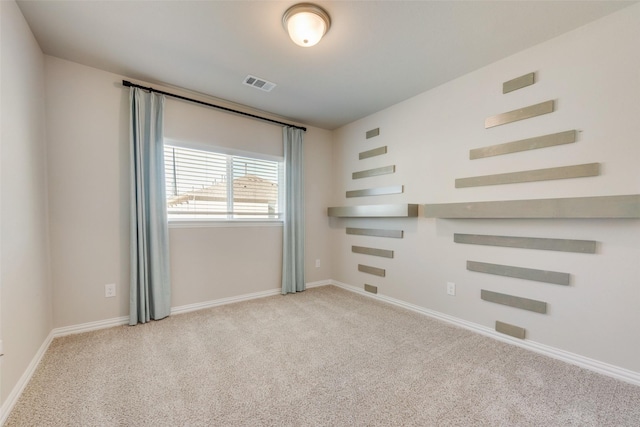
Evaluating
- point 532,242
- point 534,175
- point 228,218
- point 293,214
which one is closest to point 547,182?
point 534,175

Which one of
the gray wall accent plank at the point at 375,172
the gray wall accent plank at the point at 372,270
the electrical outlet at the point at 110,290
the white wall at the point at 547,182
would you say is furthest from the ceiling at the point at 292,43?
the gray wall accent plank at the point at 372,270

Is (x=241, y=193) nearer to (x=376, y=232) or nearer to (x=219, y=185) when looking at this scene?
(x=219, y=185)

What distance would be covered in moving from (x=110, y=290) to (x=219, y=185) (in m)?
1.46

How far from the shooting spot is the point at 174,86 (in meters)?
2.73

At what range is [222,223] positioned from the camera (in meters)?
3.12

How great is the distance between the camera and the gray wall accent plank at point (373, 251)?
3236mm

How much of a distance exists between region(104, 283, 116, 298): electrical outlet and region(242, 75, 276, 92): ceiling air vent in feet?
7.62

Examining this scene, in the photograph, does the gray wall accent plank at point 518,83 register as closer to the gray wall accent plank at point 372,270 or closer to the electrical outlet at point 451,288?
the electrical outlet at point 451,288

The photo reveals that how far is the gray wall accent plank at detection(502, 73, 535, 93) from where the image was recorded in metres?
2.08

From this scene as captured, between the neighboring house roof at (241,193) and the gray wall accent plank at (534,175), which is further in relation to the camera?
the neighboring house roof at (241,193)

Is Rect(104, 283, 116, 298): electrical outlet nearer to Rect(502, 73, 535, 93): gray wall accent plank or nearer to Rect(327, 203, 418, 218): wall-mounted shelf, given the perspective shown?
Rect(327, 203, 418, 218): wall-mounted shelf

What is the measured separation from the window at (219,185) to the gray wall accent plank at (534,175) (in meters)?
2.25

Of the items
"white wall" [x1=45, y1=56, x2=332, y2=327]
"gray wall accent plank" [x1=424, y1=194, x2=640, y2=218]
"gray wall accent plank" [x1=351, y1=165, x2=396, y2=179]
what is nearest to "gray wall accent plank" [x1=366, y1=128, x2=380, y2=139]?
"gray wall accent plank" [x1=351, y1=165, x2=396, y2=179]

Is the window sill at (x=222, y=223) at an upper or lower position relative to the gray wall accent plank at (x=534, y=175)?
lower
